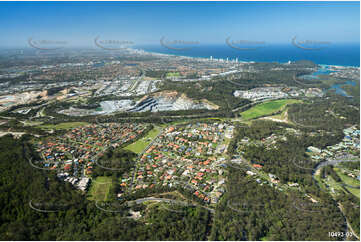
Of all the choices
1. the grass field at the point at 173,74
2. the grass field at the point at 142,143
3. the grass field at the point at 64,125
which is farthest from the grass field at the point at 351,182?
the grass field at the point at 173,74

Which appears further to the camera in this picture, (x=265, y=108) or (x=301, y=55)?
(x=301, y=55)

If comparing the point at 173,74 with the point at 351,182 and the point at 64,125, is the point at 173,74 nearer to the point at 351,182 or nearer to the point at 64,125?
the point at 64,125

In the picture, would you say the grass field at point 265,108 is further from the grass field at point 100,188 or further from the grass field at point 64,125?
the grass field at point 64,125

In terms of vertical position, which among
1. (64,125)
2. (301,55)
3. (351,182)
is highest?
(301,55)

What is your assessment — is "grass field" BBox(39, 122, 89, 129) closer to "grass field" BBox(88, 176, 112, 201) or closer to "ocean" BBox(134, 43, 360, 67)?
"grass field" BBox(88, 176, 112, 201)

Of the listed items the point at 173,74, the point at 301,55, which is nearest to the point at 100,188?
the point at 173,74

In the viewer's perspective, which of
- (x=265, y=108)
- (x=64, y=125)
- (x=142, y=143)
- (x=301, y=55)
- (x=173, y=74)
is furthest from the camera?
(x=301, y=55)
